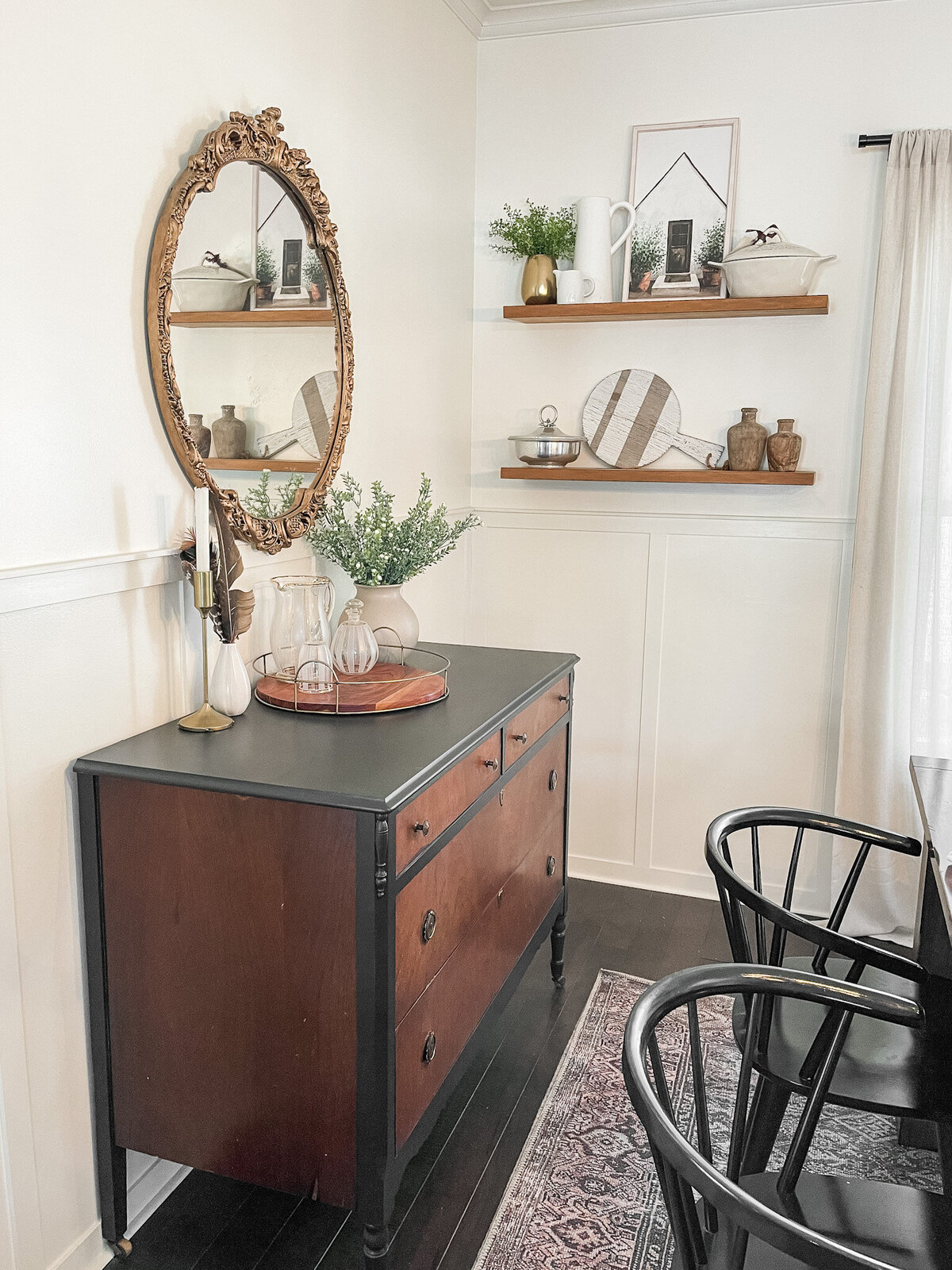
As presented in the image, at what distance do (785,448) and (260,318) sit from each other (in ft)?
5.61

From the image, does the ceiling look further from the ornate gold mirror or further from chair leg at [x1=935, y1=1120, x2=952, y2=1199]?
chair leg at [x1=935, y1=1120, x2=952, y2=1199]

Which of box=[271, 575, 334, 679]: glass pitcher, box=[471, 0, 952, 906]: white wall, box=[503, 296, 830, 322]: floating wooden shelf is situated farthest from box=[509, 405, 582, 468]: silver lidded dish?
box=[271, 575, 334, 679]: glass pitcher

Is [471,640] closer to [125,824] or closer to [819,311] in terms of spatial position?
[819,311]

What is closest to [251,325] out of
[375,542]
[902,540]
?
[375,542]

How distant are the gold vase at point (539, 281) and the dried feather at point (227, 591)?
68.0 inches

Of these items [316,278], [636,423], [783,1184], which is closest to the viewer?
[783,1184]

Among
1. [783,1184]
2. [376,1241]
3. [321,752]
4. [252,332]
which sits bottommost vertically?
[376,1241]

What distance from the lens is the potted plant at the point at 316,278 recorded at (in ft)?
7.46

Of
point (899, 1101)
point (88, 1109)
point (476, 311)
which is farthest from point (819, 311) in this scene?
point (88, 1109)

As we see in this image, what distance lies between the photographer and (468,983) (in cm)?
203

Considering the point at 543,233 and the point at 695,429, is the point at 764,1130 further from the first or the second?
the point at 543,233

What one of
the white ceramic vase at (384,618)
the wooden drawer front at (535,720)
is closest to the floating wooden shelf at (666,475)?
the wooden drawer front at (535,720)

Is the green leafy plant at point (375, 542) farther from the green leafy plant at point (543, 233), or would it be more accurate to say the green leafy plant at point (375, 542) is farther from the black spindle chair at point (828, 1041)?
the green leafy plant at point (543, 233)

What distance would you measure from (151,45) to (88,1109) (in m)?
1.83
